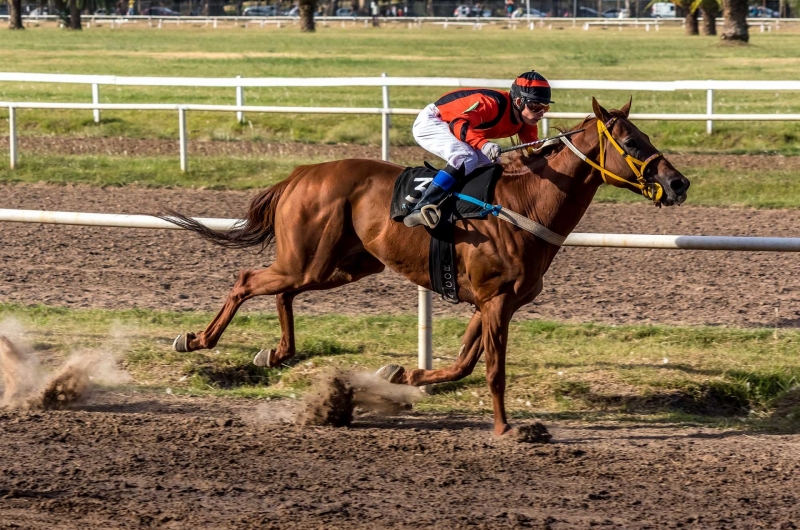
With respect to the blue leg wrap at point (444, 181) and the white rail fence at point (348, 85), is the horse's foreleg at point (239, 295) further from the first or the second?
the white rail fence at point (348, 85)

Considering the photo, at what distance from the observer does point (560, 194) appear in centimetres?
572

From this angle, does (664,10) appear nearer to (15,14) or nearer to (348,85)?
(15,14)

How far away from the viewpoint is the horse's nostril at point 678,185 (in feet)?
17.6

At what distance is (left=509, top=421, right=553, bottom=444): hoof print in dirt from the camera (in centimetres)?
546

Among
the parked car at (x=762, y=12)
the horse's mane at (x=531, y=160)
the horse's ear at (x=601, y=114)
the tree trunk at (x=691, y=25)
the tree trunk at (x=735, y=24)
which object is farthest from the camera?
the parked car at (x=762, y=12)

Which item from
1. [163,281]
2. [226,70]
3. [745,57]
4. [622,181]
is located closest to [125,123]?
[163,281]

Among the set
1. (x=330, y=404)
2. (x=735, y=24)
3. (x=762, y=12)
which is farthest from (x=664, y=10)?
(x=330, y=404)

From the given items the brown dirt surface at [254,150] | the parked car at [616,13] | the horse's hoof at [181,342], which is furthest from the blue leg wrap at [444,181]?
the parked car at [616,13]

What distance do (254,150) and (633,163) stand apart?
1133cm

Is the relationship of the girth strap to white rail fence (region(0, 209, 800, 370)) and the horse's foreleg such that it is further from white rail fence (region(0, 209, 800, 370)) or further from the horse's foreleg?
the horse's foreleg

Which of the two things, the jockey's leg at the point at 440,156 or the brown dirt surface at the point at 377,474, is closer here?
the brown dirt surface at the point at 377,474

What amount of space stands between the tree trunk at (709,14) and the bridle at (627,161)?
4138 cm

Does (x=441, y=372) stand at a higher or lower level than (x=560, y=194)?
lower

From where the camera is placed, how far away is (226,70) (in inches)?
1192
